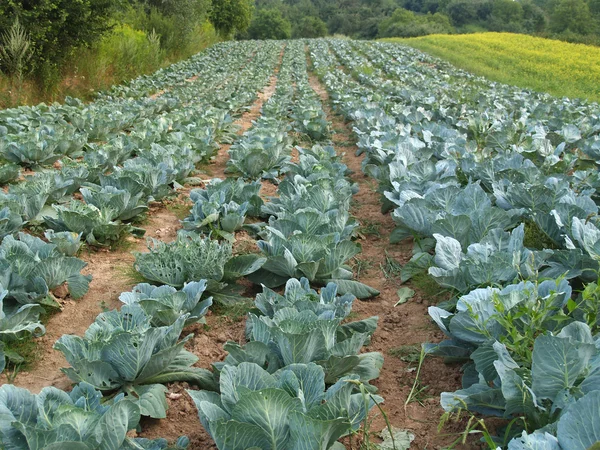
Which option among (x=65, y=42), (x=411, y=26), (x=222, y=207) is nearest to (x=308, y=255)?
(x=222, y=207)

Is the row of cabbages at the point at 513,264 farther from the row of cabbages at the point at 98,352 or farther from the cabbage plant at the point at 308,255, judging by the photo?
the row of cabbages at the point at 98,352

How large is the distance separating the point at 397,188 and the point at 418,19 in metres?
63.1

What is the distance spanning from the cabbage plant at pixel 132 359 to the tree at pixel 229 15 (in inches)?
1658

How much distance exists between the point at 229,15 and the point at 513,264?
43.9m

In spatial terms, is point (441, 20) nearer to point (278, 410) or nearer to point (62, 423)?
point (278, 410)

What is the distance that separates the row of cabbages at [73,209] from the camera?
2.93 m

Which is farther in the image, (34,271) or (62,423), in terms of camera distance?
(34,271)

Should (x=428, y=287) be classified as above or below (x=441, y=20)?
below

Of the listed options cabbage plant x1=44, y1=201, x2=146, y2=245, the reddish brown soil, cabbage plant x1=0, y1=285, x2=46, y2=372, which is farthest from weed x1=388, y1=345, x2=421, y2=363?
cabbage plant x1=44, y1=201, x2=146, y2=245

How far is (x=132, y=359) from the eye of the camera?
2.22m

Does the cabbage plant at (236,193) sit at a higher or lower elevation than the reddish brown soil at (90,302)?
higher

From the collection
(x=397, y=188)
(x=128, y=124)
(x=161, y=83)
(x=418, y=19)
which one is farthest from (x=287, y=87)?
(x=418, y=19)

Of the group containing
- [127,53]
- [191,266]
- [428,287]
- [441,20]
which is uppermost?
[441,20]

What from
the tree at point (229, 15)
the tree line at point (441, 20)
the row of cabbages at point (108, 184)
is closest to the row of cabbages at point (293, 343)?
the row of cabbages at point (108, 184)
